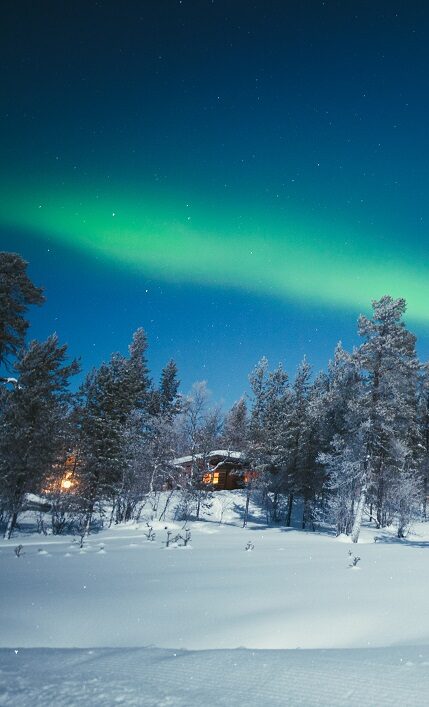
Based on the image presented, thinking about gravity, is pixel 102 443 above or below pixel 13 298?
below

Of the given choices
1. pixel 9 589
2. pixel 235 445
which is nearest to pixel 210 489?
pixel 235 445

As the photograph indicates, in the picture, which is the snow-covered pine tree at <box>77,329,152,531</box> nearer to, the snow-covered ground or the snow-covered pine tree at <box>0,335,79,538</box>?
the snow-covered pine tree at <box>0,335,79,538</box>

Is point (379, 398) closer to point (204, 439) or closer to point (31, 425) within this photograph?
point (204, 439)

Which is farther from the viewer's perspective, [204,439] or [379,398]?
[204,439]

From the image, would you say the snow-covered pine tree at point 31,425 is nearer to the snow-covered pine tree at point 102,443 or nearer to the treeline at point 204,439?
the treeline at point 204,439

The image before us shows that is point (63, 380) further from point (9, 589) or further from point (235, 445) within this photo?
point (235, 445)

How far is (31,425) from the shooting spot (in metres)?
20.1

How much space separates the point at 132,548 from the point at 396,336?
18.9m

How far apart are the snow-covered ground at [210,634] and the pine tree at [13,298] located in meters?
13.7

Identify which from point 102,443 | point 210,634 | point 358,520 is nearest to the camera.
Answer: point 210,634

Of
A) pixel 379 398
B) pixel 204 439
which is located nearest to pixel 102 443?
pixel 204 439

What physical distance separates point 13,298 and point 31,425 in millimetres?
6555

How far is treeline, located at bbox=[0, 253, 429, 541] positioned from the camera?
20328 mm

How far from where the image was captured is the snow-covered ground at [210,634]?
2.94 meters
